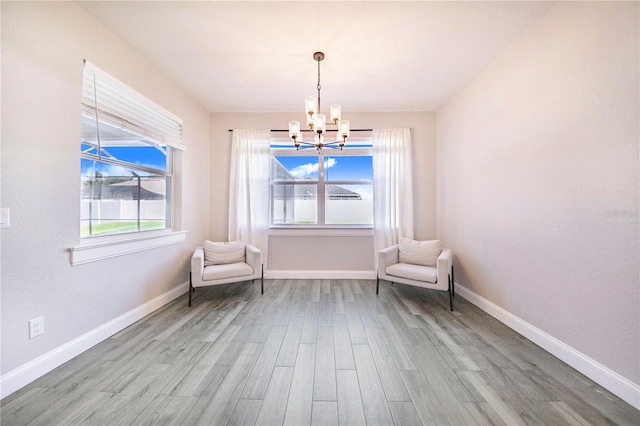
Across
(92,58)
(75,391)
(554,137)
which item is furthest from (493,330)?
(92,58)

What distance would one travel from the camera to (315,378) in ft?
5.67

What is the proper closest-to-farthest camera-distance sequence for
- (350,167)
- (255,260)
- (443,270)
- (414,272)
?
1. (443,270)
2. (414,272)
3. (255,260)
4. (350,167)

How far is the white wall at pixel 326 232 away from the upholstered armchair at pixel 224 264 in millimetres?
671

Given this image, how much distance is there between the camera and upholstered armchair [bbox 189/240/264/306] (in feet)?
10.2

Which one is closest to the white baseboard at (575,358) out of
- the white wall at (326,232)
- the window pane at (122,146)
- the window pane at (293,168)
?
the white wall at (326,232)

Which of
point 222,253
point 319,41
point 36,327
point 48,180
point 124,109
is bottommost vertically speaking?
point 36,327

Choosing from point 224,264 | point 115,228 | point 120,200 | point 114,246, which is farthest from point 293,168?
point 114,246

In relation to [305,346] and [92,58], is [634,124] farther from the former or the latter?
[92,58]

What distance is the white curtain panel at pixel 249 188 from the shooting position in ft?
13.4

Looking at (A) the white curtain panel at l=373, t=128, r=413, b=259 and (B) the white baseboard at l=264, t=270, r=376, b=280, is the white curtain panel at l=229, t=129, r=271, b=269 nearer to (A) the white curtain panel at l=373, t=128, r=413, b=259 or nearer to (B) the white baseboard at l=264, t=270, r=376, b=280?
(B) the white baseboard at l=264, t=270, r=376, b=280

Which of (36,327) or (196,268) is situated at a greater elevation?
(196,268)

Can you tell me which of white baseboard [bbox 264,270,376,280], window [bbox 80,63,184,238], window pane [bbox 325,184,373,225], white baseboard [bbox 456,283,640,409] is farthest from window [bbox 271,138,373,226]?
white baseboard [bbox 456,283,640,409]

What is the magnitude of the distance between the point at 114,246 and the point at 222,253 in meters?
1.34

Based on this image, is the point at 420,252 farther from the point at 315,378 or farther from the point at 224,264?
the point at 224,264
